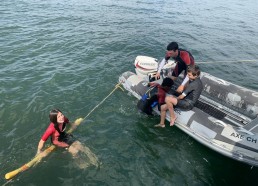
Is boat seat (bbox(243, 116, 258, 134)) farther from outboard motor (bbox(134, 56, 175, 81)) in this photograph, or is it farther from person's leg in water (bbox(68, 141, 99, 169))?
person's leg in water (bbox(68, 141, 99, 169))

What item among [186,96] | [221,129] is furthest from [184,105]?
[221,129]

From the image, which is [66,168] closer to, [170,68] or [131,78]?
[131,78]

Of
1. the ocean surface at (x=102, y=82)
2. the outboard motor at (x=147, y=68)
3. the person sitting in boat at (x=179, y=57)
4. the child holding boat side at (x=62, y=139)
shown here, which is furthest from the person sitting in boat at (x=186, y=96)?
the child holding boat side at (x=62, y=139)

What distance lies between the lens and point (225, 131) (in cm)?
694

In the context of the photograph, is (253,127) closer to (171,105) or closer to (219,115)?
(219,115)

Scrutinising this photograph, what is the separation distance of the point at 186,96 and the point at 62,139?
3978 mm

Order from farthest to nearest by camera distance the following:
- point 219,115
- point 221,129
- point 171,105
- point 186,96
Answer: point 219,115, point 186,96, point 171,105, point 221,129

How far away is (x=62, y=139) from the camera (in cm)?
673

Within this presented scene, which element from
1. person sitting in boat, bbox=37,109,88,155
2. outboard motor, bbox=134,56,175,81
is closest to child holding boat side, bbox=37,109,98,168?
person sitting in boat, bbox=37,109,88,155

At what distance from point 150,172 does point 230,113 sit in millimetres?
3527

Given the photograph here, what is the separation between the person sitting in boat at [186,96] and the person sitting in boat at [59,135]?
2.87 m

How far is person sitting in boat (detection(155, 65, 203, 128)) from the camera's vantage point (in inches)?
276

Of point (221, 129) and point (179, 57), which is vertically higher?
point (179, 57)

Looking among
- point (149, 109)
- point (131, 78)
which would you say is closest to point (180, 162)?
point (149, 109)
